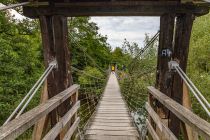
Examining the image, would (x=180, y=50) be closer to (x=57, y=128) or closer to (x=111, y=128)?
(x=57, y=128)

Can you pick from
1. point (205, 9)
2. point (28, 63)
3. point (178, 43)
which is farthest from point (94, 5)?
point (28, 63)

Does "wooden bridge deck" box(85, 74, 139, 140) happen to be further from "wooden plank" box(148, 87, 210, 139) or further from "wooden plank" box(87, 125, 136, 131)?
"wooden plank" box(148, 87, 210, 139)

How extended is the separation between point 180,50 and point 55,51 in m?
1.20

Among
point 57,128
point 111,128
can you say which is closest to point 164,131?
point 57,128

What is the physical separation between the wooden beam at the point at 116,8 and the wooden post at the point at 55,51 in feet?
0.26

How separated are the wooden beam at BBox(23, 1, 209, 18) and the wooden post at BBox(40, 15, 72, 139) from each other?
3.1 inches

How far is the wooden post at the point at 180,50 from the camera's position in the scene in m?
2.68

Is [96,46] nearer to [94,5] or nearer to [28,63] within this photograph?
[28,63]

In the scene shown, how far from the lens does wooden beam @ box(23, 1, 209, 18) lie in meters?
2.69

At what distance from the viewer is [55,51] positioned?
277 cm

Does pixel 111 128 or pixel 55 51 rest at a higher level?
pixel 55 51

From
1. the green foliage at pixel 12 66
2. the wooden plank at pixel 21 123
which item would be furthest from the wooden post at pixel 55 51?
the green foliage at pixel 12 66

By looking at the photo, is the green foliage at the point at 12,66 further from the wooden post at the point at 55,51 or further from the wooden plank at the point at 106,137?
the wooden post at the point at 55,51

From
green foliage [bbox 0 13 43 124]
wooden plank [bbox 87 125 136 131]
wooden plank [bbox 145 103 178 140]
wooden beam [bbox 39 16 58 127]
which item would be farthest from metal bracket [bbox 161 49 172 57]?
green foliage [bbox 0 13 43 124]
